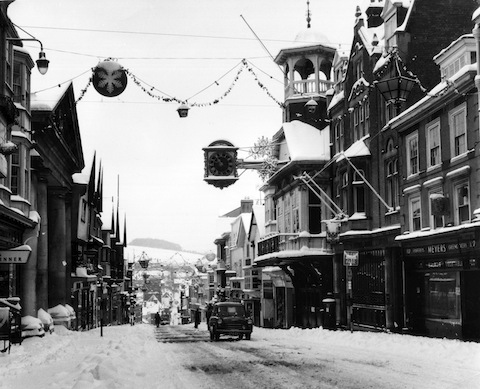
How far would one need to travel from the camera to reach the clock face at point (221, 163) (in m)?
35.5

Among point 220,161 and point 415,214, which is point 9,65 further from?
point 415,214

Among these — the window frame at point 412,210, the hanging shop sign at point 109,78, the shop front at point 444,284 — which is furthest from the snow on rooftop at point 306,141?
the hanging shop sign at point 109,78

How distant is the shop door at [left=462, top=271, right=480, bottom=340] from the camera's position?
83.3ft

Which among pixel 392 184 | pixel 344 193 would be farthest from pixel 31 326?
pixel 344 193

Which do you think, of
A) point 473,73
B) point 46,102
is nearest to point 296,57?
point 46,102

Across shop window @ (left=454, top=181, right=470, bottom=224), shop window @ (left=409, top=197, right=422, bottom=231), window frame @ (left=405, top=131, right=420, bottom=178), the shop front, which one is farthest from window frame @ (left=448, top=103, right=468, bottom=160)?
shop window @ (left=409, top=197, right=422, bottom=231)

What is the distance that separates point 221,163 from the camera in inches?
1401

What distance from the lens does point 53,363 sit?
19453 millimetres

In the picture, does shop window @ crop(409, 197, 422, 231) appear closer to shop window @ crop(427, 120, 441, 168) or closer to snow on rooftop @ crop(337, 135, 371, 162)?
shop window @ crop(427, 120, 441, 168)

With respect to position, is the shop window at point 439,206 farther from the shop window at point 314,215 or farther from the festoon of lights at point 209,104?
the shop window at point 314,215

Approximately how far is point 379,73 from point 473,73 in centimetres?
1042

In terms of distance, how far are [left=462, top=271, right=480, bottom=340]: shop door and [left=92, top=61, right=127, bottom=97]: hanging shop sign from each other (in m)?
14.7

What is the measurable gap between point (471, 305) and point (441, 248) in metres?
2.46

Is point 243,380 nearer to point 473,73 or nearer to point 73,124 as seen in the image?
point 473,73
